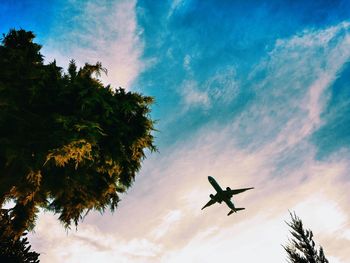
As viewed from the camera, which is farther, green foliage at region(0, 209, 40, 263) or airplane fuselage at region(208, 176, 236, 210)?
airplane fuselage at region(208, 176, 236, 210)

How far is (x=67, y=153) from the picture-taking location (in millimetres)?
10086

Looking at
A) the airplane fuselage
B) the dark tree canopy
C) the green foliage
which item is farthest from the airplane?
the green foliage

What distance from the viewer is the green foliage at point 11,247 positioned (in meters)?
12.0

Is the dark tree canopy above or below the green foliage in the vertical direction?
above

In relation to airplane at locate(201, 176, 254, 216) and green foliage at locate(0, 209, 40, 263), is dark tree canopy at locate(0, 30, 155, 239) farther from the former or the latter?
airplane at locate(201, 176, 254, 216)

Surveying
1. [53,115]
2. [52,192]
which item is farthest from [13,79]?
[52,192]

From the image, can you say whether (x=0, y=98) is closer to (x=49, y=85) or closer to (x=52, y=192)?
(x=49, y=85)

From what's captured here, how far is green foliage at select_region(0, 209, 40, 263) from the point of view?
39.2ft

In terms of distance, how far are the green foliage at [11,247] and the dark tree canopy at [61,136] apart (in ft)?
1.07

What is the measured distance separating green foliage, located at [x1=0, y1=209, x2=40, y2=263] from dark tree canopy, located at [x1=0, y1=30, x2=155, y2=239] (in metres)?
0.32

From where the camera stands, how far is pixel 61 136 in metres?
10.5

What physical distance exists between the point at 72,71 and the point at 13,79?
3288mm

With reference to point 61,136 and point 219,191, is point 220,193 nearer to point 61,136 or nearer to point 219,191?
point 219,191

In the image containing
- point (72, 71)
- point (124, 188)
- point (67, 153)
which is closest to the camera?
point (67, 153)
